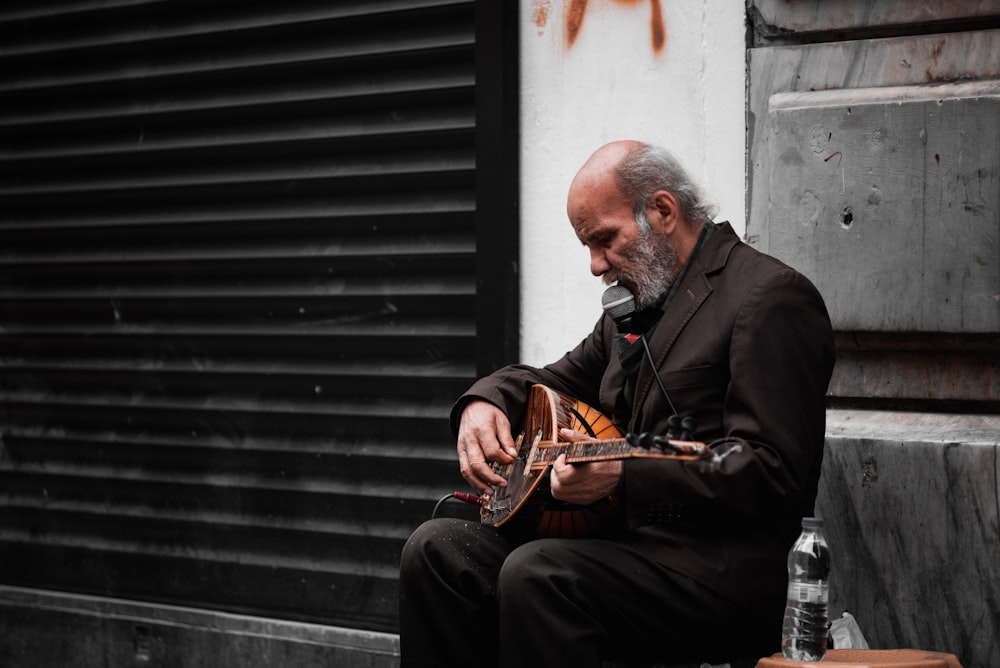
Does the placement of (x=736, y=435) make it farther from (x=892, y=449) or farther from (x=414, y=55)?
(x=414, y=55)

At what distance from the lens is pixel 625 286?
304cm

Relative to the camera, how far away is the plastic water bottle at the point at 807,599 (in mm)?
2557

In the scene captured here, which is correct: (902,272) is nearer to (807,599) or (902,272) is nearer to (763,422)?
(763,422)

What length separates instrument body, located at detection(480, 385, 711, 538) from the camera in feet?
8.80

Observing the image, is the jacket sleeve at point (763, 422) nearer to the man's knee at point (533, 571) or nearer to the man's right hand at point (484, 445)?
the man's knee at point (533, 571)

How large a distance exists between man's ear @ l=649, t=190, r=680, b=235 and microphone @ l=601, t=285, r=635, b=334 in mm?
182

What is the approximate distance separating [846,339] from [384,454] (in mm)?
1836

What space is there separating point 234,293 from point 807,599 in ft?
9.31

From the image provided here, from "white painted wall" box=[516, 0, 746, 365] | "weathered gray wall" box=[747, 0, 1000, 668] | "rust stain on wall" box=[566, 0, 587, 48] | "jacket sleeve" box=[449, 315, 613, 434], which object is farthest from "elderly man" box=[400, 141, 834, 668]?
"rust stain on wall" box=[566, 0, 587, 48]

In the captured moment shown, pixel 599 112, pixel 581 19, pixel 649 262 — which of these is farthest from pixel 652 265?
pixel 581 19

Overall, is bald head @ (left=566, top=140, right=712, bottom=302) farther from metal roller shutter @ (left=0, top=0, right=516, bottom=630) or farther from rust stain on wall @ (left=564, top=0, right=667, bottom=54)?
metal roller shutter @ (left=0, top=0, right=516, bottom=630)

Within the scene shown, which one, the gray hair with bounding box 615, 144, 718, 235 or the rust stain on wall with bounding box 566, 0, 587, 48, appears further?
the rust stain on wall with bounding box 566, 0, 587, 48

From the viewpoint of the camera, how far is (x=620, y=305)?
3.03 m

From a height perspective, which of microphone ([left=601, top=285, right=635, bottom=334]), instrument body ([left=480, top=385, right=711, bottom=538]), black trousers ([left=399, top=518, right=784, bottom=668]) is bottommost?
black trousers ([left=399, top=518, right=784, bottom=668])
